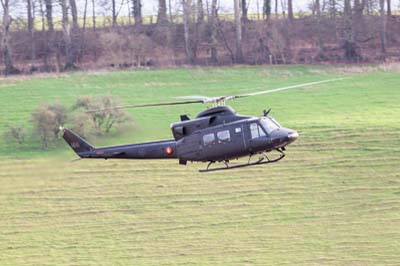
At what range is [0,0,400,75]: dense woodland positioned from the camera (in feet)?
212

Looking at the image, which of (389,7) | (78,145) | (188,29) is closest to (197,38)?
(188,29)

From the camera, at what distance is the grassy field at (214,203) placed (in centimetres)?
3634

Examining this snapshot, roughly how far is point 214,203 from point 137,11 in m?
33.4

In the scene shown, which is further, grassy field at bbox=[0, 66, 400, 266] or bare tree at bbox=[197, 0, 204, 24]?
bare tree at bbox=[197, 0, 204, 24]

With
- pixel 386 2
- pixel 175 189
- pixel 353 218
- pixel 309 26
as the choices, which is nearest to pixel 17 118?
pixel 175 189

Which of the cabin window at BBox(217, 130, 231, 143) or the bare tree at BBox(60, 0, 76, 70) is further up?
the bare tree at BBox(60, 0, 76, 70)

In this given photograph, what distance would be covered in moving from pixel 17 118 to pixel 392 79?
18848 millimetres

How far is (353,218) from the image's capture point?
39.7 meters

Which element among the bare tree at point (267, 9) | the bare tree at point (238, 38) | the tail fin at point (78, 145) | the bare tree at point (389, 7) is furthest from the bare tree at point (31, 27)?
the tail fin at point (78, 145)

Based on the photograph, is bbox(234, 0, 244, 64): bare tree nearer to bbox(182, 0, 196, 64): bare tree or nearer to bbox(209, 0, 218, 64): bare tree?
bbox(209, 0, 218, 64): bare tree

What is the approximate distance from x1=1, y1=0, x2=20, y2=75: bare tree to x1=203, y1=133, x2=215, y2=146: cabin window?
3473 cm

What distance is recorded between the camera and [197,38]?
67.1 metres

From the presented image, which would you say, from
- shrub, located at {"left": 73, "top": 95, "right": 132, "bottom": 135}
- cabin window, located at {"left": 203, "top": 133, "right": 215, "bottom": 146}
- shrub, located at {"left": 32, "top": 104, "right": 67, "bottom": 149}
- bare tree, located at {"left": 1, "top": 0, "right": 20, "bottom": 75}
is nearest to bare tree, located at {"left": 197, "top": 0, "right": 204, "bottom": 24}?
bare tree, located at {"left": 1, "top": 0, "right": 20, "bottom": 75}

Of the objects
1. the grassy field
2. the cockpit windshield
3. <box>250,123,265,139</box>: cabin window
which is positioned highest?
the cockpit windshield
